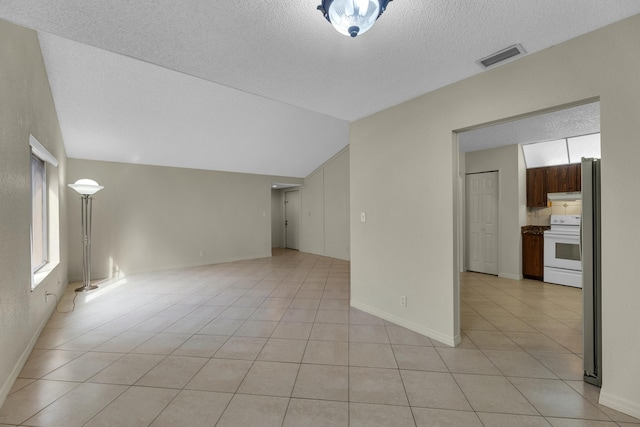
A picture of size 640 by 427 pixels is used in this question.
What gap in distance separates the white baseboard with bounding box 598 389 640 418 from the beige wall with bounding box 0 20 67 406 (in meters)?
3.99

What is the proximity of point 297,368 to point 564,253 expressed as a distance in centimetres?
481

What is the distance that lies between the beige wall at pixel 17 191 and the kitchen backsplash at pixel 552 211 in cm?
703

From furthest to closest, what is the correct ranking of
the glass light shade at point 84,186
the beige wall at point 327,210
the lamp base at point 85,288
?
the beige wall at point 327,210
the lamp base at point 85,288
the glass light shade at point 84,186

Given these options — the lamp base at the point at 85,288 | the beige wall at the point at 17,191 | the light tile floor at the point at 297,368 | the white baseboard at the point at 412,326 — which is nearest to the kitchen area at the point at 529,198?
the light tile floor at the point at 297,368

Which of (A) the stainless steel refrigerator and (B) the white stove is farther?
(B) the white stove

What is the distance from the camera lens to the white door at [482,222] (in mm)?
5223

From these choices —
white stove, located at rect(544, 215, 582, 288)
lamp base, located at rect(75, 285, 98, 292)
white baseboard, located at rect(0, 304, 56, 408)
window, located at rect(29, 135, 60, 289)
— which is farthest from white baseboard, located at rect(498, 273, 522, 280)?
lamp base, located at rect(75, 285, 98, 292)

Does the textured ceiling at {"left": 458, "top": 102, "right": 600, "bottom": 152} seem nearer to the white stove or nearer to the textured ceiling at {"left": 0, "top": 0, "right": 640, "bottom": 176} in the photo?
the white stove

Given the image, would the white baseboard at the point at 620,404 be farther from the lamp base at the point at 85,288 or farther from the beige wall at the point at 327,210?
the lamp base at the point at 85,288

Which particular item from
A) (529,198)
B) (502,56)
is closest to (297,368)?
(502,56)

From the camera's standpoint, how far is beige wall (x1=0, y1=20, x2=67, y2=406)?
1892 mm

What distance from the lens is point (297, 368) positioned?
219 cm

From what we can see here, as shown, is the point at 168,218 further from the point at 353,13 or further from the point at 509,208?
the point at 509,208

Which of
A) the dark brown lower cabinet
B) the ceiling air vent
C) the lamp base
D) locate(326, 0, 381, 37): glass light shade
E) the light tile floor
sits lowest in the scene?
the light tile floor
